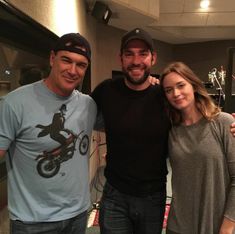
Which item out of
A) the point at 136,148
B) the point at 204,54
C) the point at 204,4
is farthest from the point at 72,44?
the point at 204,54

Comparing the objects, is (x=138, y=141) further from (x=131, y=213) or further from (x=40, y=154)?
(x=40, y=154)

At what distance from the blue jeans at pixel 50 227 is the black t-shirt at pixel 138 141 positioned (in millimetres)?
311

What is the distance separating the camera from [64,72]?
1.37 m

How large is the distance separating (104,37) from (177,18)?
1375 mm

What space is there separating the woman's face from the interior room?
31.6 inches

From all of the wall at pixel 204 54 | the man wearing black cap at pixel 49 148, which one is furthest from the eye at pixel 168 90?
the wall at pixel 204 54

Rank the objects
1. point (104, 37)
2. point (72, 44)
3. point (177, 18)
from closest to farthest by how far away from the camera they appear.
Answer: point (72, 44)
point (177, 18)
point (104, 37)

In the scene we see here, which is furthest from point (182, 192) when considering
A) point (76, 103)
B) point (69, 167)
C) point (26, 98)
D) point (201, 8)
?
point (201, 8)

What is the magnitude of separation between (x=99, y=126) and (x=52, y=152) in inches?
22.2

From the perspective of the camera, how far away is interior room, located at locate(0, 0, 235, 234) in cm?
150

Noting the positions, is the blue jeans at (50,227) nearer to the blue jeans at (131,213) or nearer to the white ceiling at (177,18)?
the blue jeans at (131,213)

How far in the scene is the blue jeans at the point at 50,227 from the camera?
50.2 inches

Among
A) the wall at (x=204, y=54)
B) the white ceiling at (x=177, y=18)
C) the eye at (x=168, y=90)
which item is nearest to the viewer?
the eye at (x=168, y=90)

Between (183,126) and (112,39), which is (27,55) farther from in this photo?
(112,39)
